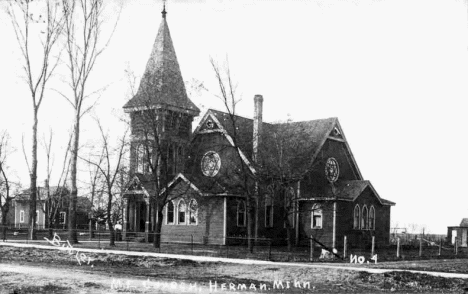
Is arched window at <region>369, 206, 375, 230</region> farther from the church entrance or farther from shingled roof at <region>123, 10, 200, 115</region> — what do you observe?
the church entrance

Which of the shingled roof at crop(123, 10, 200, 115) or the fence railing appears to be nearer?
the fence railing

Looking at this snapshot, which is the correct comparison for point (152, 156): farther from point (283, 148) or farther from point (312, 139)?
point (312, 139)


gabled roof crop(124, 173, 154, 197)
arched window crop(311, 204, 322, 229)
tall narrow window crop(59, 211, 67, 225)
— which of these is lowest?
tall narrow window crop(59, 211, 67, 225)

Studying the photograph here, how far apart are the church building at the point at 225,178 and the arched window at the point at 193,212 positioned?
57 millimetres

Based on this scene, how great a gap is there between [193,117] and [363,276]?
26.3 meters

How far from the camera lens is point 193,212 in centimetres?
3781

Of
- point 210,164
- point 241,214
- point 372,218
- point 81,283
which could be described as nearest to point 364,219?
point 372,218

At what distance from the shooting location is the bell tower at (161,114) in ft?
109

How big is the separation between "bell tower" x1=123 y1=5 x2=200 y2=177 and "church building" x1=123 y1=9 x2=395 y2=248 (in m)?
0.07

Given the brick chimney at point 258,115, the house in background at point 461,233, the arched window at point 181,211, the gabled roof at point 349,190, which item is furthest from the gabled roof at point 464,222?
the arched window at point 181,211

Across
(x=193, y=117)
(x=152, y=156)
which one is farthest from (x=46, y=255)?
(x=193, y=117)

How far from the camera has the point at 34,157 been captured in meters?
38.3

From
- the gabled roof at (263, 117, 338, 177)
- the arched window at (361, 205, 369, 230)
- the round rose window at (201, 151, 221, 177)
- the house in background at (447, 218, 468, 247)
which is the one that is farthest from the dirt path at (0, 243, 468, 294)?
the house in background at (447, 218, 468, 247)

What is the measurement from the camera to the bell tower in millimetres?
33312
